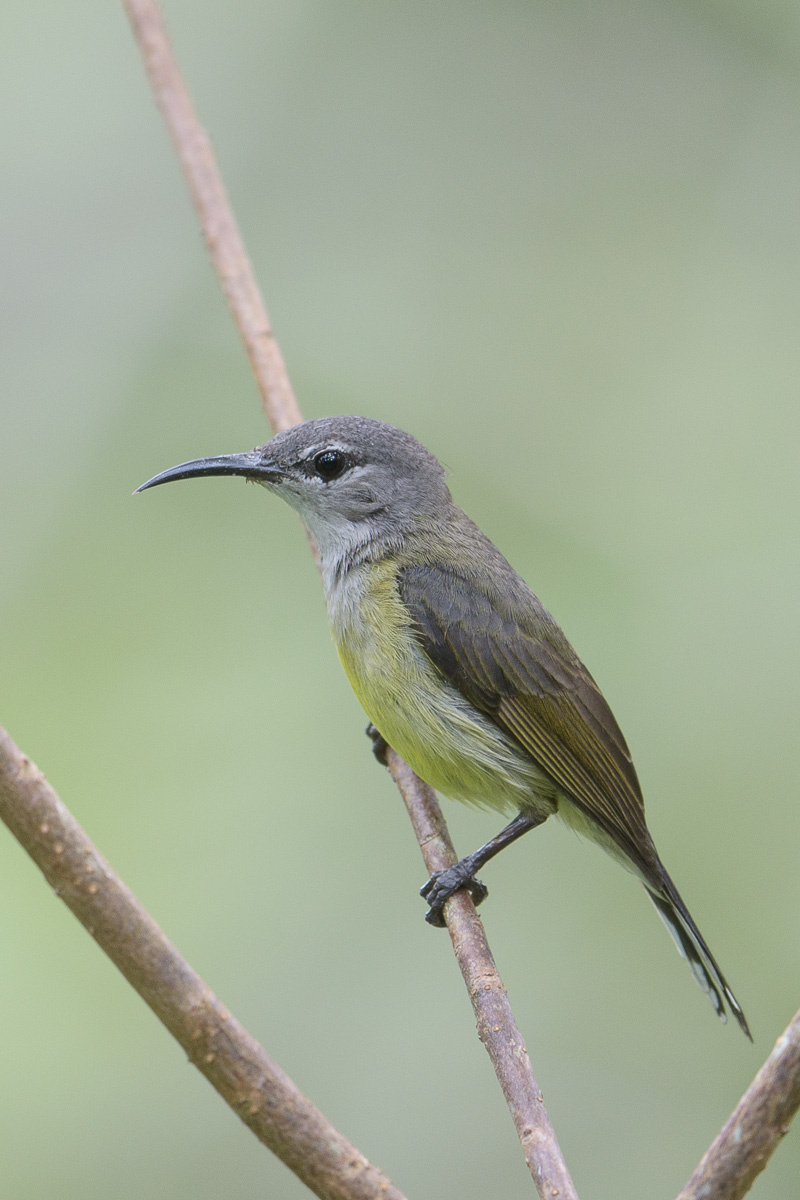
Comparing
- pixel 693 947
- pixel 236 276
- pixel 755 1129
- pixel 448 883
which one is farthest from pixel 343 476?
pixel 755 1129

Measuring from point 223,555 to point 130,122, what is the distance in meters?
2.83

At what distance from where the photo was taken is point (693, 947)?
4.01 meters

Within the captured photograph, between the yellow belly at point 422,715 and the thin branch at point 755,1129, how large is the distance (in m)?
2.10

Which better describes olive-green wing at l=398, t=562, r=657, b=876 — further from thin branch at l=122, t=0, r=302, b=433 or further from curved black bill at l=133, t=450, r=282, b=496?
thin branch at l=122, t=0, r=302, b=433

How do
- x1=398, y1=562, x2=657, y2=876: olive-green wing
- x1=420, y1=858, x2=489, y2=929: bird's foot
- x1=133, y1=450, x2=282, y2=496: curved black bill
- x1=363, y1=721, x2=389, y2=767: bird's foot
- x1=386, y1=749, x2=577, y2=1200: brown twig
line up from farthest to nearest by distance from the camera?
x1=363, y1=721, x2=389, y2=767: bird's foot < x1=133, y1=450, x2=282, y2=496: curved black bill < x1=398, y1=562, x2=657, y2=876: olive-green wing < x1=420, y1=858, x2=489, y2=929: bird's foot < x1=386, y1=749, x2=577, y2=1200: brown twig

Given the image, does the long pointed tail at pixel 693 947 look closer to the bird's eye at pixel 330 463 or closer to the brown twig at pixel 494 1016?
the brown twig at pixel 494 1016

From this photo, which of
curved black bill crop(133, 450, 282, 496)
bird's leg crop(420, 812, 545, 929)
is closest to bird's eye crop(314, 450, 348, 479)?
curved black bill crop(133, 450, 282, 496)

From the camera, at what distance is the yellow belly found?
3789 millimetres

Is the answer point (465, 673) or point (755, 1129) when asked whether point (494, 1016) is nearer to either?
point (755, 1129)

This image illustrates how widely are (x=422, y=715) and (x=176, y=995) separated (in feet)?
6.42

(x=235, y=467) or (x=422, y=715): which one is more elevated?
(x=235, y=467)

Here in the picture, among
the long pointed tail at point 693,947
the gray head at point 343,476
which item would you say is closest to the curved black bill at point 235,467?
the gray head at point 343,476

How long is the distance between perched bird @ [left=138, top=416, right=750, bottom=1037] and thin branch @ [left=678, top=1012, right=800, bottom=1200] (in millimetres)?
1942

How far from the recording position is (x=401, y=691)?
12.6ft
